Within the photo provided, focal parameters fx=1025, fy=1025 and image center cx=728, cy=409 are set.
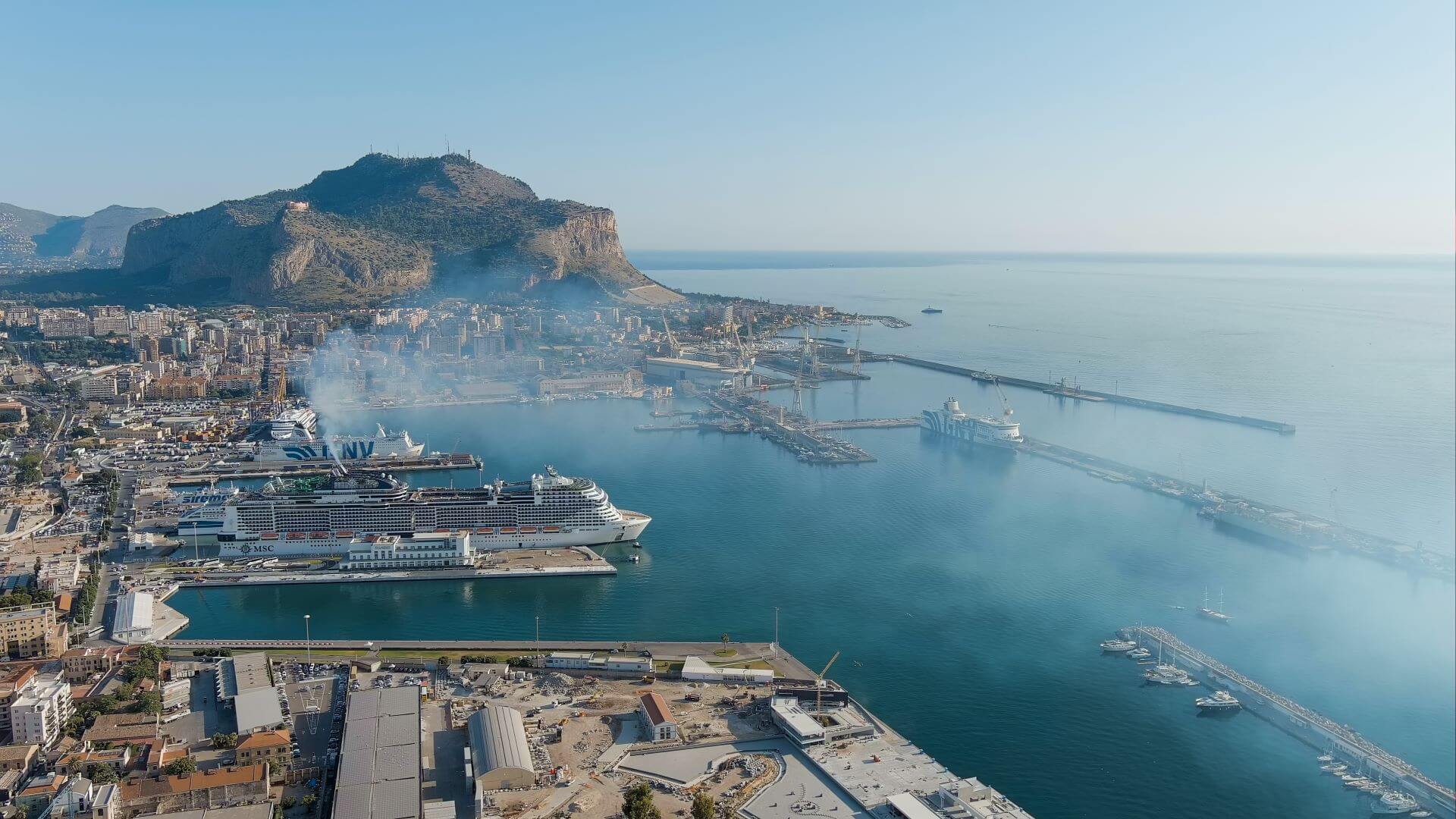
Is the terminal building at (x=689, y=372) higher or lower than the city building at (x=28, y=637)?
higher

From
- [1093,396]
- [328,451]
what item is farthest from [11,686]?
[1093,396]

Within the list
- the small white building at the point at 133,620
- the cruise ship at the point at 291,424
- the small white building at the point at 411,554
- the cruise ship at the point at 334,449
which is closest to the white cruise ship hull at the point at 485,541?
the small white building at the point at 411,554

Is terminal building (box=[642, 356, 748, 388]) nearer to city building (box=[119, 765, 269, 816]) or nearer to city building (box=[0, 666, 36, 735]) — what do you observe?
city building (box=[0, 666, 36, 735])

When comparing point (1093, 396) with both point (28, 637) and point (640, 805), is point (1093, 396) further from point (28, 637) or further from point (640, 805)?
point (28, 637)

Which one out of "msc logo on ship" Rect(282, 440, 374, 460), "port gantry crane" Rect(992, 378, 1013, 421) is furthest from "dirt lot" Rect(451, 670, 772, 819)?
"port gantry crane" Rect(992, 378, 1013, 421)

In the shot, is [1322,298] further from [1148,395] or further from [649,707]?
[649,707]

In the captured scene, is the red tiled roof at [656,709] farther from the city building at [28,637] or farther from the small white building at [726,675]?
the city building at [28,637]

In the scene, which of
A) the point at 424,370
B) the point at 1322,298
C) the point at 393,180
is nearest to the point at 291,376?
the point at 424,370
